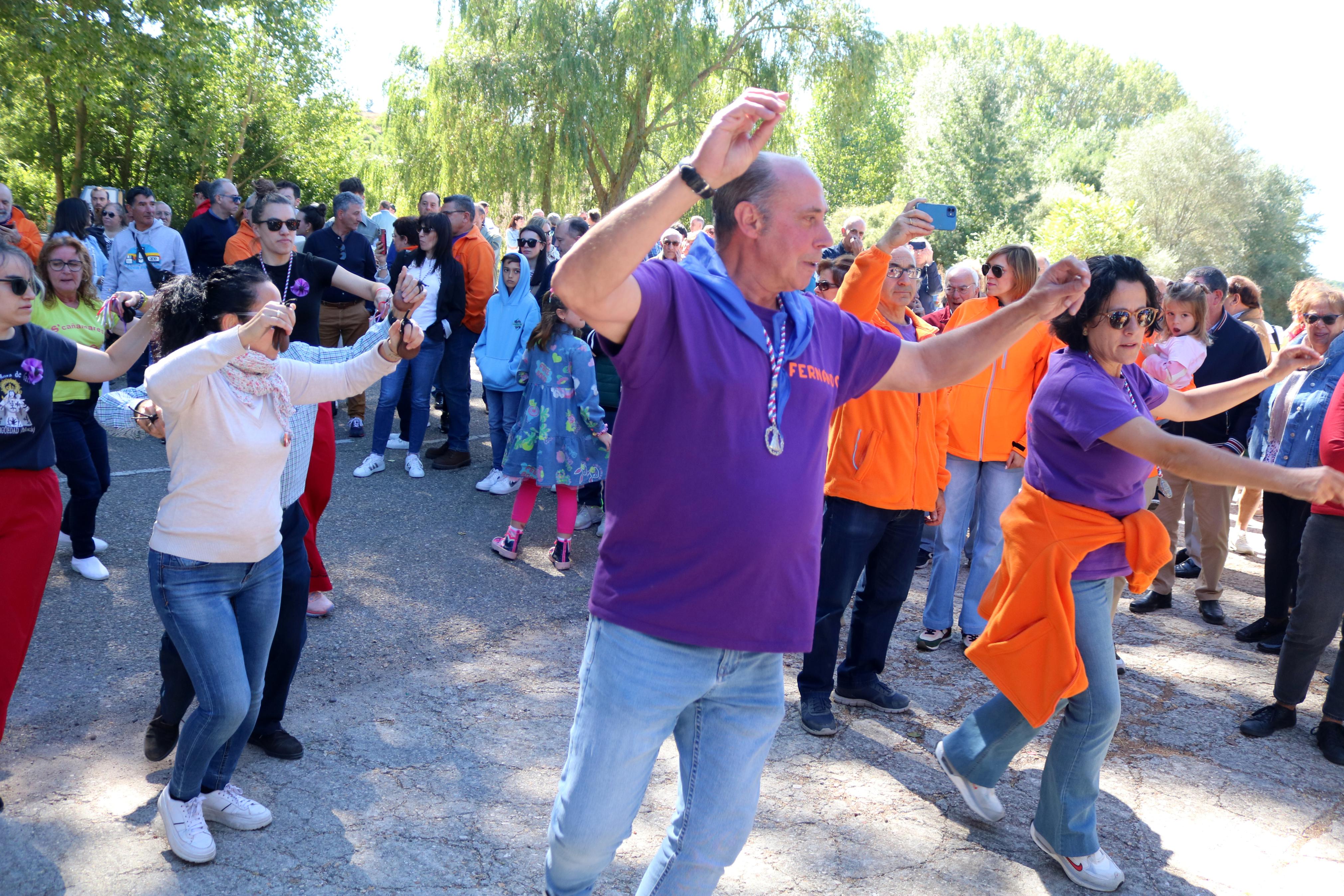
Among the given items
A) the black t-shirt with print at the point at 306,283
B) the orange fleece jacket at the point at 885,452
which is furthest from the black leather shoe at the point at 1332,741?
the black t-shirt with print at the point at 306,283

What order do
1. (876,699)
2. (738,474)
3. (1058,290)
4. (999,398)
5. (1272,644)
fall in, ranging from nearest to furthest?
(738,474)
(1058,290)
(876,699)
(999,398)
(1272,644)

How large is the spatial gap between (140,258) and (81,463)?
4.35 m

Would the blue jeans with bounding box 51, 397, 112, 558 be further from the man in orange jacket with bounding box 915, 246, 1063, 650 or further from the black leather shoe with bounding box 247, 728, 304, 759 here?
the man in orange jacket with bounding box 915, 246, 1063, 650

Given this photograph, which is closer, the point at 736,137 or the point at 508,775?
the point at 736,137

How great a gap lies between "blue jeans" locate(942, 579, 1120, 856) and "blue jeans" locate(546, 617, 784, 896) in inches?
55.7

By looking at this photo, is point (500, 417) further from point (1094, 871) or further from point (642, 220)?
point (642, 220)

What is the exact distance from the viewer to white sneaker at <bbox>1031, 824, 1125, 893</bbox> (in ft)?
10.5

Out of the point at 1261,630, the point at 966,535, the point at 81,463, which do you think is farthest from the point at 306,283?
the point at 1261,630

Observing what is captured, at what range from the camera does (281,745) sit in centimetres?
367

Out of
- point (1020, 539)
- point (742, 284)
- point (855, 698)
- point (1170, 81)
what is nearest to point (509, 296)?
point (855, 698)

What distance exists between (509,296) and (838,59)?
17.2 metres

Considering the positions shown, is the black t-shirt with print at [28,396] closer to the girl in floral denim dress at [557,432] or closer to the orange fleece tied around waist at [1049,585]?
the girl in floral denim dress at [557,432]

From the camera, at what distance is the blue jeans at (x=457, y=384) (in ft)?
27.2

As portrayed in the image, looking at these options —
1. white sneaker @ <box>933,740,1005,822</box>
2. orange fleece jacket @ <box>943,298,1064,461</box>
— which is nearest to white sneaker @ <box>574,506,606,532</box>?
orange fleece jacket @ <box>943,298,1064,461</box>
